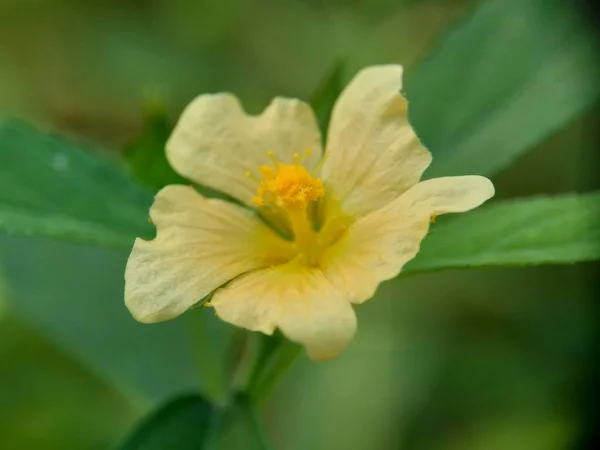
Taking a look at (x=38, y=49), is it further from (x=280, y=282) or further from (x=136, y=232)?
(x=280, y=282)

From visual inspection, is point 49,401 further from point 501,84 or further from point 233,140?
point 501,84

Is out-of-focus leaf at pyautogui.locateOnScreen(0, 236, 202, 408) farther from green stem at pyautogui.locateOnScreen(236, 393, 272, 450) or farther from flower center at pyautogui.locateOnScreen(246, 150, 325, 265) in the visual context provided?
flower center at pyautogui.locateOnScreen(246, 150, 325, 265)

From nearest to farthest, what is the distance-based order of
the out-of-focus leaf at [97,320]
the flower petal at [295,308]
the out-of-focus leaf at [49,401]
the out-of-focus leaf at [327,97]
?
the flower petal at [295,308] < the out-of-focus leaf at [327,97] < the out-of-focus leaf at [97,320] < the out-of-focus leaf at [49,401]

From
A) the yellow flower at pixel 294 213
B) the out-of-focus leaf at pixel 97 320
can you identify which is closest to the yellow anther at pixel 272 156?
the yellow flower at pixel 294 213

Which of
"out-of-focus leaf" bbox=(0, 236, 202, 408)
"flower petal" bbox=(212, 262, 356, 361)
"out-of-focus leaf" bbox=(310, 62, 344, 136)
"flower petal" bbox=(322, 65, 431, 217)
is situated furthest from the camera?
"out-of-focus leaf" bbox=(0, 236, 202, 408)

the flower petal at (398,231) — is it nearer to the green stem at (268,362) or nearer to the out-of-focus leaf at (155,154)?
the green stem at (268,362)

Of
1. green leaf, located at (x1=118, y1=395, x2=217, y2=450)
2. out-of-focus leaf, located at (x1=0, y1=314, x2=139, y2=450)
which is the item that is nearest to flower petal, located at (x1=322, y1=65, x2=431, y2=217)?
green leaf, located at (x1=118, y1=395, x2=217, y2=450)

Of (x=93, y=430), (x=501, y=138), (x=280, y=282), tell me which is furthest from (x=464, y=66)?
(x=93, y=430)
